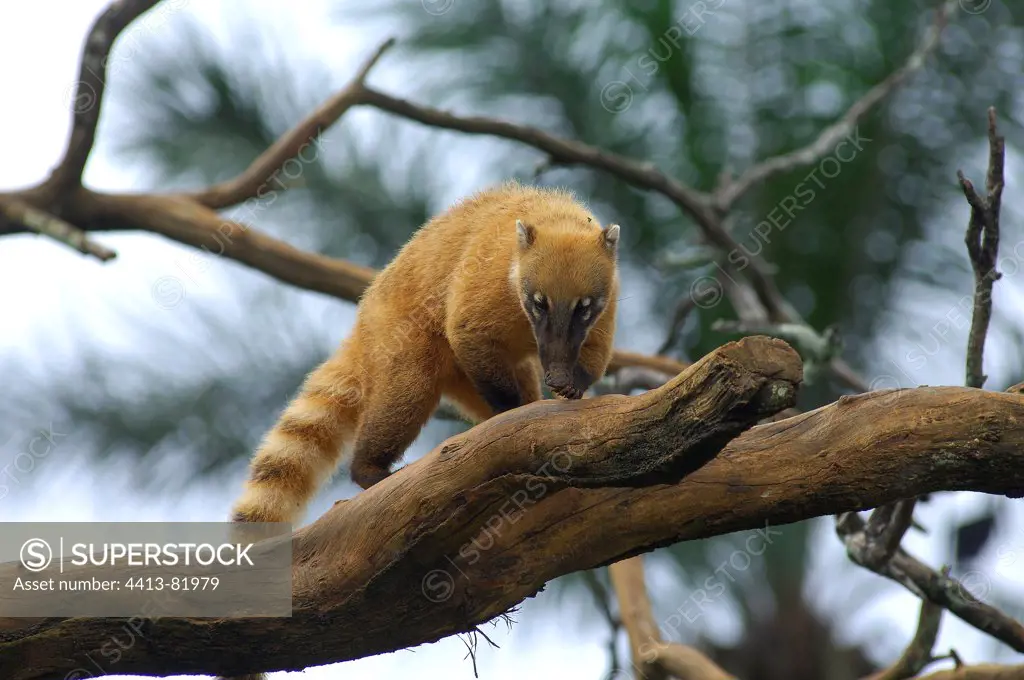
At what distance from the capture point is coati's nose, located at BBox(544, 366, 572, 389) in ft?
16.7

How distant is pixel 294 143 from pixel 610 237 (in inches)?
160

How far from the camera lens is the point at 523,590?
15.2ft

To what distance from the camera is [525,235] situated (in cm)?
577

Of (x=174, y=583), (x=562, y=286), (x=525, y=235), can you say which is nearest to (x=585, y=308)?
(x=562, y=286)

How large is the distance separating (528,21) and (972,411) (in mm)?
10232

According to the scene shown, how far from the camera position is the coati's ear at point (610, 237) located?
5.93 meters

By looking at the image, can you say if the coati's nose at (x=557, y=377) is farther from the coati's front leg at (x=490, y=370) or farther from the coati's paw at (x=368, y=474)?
the coati's paw at (x=368, y=474)

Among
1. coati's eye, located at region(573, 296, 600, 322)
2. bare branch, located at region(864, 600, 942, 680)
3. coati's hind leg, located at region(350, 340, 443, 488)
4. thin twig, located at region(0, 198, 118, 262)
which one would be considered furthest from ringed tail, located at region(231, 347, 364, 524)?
bare branch, located at region(864, 600, 942, 680)

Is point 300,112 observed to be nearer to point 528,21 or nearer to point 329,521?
point 528,21

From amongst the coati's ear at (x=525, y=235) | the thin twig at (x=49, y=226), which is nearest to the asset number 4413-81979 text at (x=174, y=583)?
the coati's ear at (x=525, y=235)

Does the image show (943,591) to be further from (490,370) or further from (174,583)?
(174,583)

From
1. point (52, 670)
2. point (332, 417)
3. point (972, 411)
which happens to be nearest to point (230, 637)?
point (52, 670)

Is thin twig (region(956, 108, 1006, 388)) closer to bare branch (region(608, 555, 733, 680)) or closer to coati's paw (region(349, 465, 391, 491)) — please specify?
bare branch (region(608, 555, 733, 680))

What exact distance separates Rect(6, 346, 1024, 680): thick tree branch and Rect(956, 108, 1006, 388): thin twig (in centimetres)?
142
